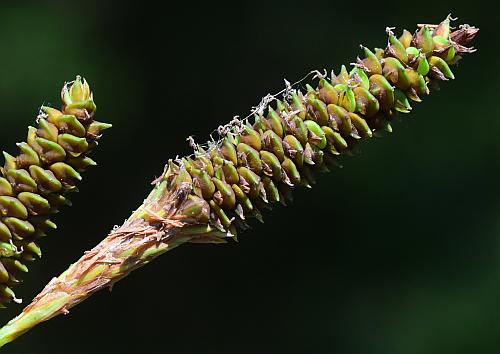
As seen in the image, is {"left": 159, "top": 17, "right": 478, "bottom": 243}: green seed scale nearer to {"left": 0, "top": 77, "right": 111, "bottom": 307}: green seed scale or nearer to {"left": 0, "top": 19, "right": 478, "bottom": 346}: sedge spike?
{"left": 0, "top": 19, "right": 478, "bottom": 346}: sedge spike

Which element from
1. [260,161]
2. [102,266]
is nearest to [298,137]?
[260,161]

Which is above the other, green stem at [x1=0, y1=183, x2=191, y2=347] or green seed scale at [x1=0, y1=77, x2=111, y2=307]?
green seed scale at [x1=0, y1=77, x2=111, y2=307]

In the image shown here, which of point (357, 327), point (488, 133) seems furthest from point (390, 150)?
point (357, 327)

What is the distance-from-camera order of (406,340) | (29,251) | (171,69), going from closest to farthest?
(29,251)
(406,340)
(171,69)

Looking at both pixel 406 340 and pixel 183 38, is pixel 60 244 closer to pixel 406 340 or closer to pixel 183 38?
pixel 183 38

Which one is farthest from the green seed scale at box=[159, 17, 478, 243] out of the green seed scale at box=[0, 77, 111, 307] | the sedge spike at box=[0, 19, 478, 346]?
the green seed scale at box=[0, 77, 111, 307]

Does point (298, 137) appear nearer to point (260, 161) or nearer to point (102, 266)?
point (260, 161)

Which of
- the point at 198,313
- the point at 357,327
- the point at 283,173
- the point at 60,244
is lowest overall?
the point at 283,173
